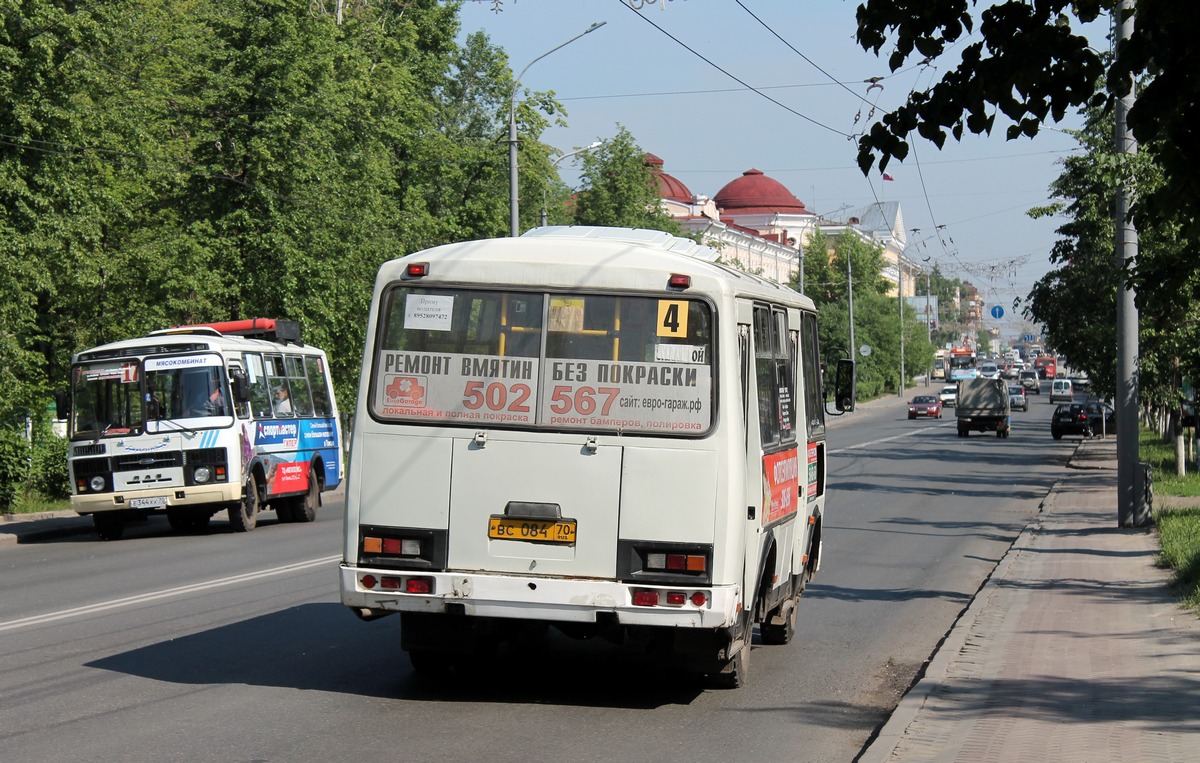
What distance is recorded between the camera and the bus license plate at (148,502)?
19766mm

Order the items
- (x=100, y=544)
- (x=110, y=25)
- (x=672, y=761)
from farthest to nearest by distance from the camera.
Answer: (x=110, y=25) → (x=100, y=544) → (x=672, y=761)

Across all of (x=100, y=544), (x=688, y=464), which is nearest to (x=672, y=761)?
(x=688, y=464)

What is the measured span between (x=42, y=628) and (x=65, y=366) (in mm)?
20447

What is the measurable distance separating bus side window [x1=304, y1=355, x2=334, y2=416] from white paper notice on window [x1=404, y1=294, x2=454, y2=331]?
16064 mm

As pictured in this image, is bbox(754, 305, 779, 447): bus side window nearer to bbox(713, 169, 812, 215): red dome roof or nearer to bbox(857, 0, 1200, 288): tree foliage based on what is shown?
bbox(857, 0, 1200, 288): tree foliage

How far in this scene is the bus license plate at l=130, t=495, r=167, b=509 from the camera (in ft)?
64.8

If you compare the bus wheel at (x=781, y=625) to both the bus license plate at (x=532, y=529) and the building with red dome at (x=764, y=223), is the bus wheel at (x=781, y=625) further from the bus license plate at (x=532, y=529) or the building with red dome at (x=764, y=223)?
the building with red dome at (x=764, y=223)

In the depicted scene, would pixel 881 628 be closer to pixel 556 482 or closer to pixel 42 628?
pixel 556 482

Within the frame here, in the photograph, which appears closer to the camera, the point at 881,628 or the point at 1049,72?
the point at 1049,72

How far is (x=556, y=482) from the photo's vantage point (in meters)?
8.26

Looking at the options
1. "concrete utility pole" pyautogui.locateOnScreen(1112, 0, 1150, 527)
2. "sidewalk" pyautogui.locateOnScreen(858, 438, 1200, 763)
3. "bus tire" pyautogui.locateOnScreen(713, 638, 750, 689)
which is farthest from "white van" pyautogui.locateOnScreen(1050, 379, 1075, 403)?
"bus tire" pyautogui.locateOnScreen(713, 638, 750, 689)

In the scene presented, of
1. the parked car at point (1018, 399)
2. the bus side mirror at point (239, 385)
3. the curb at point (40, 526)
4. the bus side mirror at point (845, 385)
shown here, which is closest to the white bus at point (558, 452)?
the bus side mirror at point (845, 385)

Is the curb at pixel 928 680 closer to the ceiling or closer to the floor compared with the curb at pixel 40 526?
closer to the ceiling

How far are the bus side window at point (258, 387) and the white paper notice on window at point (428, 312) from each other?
13.2 metres
